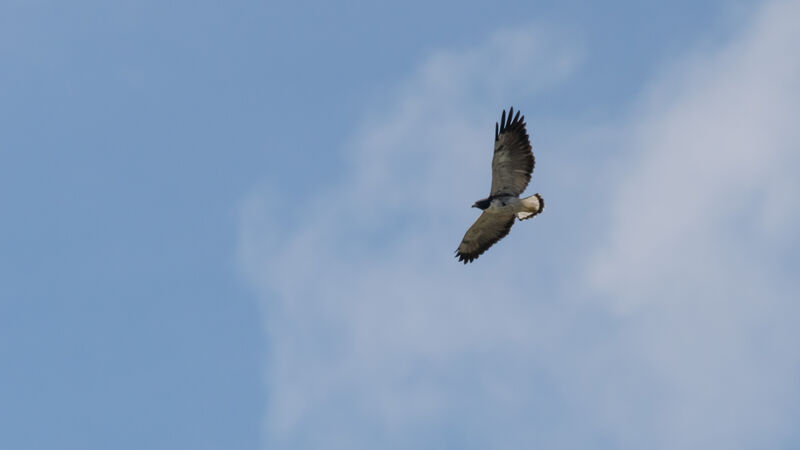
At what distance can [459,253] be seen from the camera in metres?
44.4

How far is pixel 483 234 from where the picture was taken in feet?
142

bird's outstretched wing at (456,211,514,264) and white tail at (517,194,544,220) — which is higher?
bird's outstretched wing at (456,211,514,264)

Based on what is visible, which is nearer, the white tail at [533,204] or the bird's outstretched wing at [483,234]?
the white tail at [533,204]

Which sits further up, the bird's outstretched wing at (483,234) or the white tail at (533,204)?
the bird's outstretched wing at (483,234)

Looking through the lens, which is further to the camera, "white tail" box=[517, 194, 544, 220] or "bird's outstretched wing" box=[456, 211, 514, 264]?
"bird's outstretched wing" box=[456, 211, 514, 264]

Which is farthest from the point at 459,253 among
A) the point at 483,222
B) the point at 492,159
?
the point at 492,159

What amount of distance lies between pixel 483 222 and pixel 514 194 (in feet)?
6.93

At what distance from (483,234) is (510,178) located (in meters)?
3.42

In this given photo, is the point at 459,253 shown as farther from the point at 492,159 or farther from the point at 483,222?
the point at 492,159

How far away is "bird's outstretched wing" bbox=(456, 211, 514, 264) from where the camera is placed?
42.1 m

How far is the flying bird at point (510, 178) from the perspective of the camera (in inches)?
1576

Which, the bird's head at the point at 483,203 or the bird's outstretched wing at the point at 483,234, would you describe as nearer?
the bird's head at the point at 483,203

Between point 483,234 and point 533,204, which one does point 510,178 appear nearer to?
point 533,204

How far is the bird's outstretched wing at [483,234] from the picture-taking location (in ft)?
138
